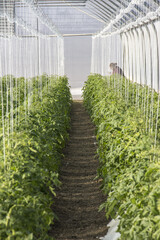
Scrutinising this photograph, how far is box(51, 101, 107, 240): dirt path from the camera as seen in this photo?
4.32 metres

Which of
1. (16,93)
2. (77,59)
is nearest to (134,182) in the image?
(16,93)

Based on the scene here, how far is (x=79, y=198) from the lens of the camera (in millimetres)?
5344

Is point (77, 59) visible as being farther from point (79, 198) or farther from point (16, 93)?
point (79, 198)

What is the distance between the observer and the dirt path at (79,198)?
432 cm

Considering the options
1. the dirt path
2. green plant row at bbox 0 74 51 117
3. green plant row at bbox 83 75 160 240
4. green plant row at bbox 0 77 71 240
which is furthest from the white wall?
green plant row at bbox 0 77 71 240

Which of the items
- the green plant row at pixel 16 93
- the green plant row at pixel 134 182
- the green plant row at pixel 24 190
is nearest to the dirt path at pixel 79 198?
the green plant row at pixel 134 182

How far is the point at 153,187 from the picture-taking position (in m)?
2.70

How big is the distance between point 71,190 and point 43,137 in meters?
1.46

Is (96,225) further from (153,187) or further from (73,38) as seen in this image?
(73,38)

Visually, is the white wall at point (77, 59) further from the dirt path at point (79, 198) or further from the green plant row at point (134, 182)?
the green plant row at point (134, 182)

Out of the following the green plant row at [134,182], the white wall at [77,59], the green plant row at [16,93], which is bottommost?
the green plant row at [134,182]

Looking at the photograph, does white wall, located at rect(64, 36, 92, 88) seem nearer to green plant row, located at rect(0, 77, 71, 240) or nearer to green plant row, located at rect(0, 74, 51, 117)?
green plant row, located at rect(0, 74, 51, 117)

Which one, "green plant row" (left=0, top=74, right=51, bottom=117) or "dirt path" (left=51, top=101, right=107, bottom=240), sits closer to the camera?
"dirt path" (left=51, top=101, right=107, bottom=240)

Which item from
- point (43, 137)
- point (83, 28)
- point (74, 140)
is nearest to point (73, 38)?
point (83, 28)
